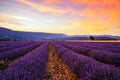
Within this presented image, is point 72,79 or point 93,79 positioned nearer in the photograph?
point 93,79

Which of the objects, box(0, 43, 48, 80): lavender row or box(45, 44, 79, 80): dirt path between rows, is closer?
box(0, 43, 48, 80): lavender row

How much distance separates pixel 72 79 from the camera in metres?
6.83

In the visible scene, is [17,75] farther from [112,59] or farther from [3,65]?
[112,59]

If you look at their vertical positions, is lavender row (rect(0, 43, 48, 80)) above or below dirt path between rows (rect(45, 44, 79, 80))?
above

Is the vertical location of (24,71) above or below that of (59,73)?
above

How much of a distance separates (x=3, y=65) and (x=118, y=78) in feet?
21.3

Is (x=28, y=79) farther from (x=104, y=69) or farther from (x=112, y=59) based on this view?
(x=112, y=59)

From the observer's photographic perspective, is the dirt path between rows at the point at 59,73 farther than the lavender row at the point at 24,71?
Yes

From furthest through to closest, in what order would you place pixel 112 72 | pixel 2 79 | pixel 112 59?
pixel 112 59, pixel 112 72, pixel 2 79

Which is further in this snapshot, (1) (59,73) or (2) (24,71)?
(1) (59,73)

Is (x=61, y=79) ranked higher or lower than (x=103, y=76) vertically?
lower

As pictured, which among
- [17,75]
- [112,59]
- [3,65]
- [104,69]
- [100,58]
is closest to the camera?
[17,75]

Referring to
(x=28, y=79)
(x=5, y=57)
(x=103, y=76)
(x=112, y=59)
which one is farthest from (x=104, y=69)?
(x=5, y=57)

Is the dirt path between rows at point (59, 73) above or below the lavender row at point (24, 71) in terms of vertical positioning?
below
